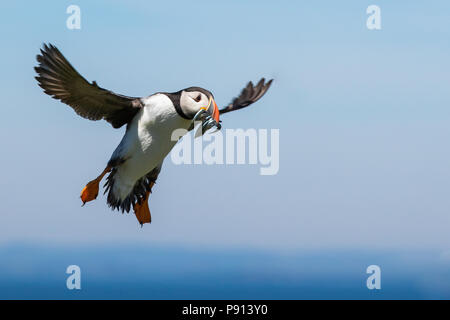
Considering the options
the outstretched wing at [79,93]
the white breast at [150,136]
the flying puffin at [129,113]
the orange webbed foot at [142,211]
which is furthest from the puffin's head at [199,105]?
the orange webbed foot at [142,211]

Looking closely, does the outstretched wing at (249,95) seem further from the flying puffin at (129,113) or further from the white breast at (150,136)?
the white breast at (150,136)

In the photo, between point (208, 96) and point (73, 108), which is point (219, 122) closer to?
point (208, 96)

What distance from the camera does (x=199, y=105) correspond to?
400 inches

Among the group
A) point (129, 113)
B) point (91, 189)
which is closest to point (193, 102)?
point (129, 113)

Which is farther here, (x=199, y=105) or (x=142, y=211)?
(x=142, y=211)

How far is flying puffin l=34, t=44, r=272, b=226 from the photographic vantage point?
1020cm

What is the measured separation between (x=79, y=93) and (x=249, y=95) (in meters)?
3.04

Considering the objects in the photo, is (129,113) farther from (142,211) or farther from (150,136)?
(142,211)

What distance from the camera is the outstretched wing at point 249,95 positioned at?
1219 centimetres

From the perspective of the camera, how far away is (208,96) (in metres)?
10.2

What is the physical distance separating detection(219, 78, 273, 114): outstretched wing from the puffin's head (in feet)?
6.16

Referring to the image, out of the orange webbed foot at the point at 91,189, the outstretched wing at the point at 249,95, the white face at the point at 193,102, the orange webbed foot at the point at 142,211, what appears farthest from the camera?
the outstretched wing at the point at 249,95

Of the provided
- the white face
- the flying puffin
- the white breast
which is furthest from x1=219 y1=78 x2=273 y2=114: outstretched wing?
the white face

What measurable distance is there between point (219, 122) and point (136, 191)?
2.27 meters
